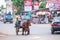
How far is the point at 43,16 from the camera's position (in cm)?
5956

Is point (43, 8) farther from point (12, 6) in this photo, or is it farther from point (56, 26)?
point (56, 26)

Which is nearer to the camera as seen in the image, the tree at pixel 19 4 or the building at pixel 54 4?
the building at pixel 54 4

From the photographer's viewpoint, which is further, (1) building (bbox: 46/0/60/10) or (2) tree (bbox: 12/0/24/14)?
(2) tree (bbox: 12/0/24/14)

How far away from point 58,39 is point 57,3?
48051 mm

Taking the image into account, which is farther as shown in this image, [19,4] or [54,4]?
[19,4]

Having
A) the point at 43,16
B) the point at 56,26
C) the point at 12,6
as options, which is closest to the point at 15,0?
the point at 12,6

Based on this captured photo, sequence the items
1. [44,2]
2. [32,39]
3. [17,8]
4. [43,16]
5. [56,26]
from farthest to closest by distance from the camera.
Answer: [17,8] < [44,2] < [43,16] < [56,26] < [32,39]

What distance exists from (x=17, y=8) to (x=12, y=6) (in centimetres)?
143

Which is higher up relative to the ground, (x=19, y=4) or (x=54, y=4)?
(x=54, y=4)

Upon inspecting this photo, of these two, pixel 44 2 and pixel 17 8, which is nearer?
pixel 44 2

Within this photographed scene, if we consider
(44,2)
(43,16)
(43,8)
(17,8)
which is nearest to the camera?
(43,16)

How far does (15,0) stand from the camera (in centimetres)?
7406

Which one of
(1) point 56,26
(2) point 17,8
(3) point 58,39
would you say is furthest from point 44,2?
(3) point 58,39

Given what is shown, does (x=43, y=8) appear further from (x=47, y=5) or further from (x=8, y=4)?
(x=8, y=4)
